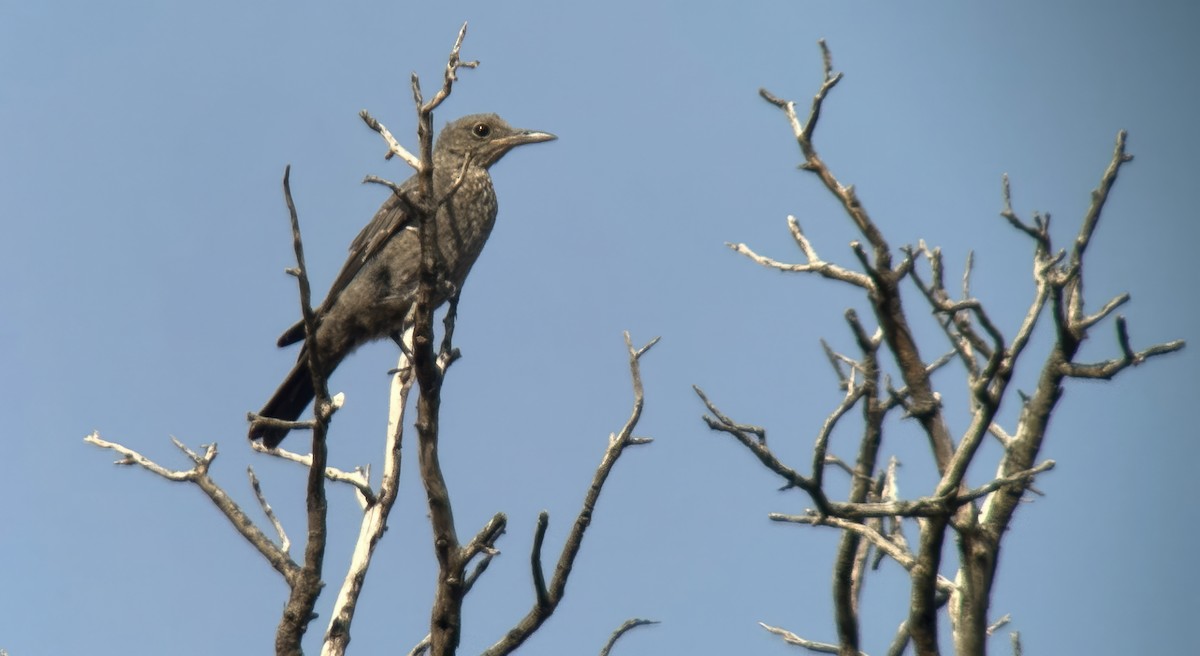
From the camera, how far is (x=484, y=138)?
857 centimetres

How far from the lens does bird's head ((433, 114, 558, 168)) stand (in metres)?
8.47

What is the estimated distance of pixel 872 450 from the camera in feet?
18.2

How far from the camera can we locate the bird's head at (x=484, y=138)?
8.47 metres

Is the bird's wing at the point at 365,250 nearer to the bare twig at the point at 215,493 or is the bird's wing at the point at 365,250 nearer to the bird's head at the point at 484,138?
the bird's head at the point at 484,138

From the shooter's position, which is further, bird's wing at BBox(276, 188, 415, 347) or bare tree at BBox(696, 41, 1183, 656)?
bird's wing at BBox(276, 188, 415, 347)

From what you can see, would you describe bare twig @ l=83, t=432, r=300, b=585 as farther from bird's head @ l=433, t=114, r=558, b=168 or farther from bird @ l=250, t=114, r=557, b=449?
bird's head @ l=433, t=114, r=558, b=168

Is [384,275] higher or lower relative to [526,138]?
lower

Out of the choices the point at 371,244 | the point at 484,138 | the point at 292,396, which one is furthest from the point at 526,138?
the point at 292,396

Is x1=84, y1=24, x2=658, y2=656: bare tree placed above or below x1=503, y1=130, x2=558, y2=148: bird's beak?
below

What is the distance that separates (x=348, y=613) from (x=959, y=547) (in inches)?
96.9

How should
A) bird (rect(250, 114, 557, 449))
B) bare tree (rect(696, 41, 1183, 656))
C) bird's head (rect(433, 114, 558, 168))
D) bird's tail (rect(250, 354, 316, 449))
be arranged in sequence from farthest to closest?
bird's head (rect(433, 114, 558, 168)), bird's tail (rect(250, 354, 316, 449)), bird (rect(250, 114, 557, 449)), bare tree (rect(696, 41, 1183, 656))

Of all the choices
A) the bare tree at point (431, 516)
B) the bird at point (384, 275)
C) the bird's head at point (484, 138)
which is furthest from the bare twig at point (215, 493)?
the bird's head at point (484, 138)

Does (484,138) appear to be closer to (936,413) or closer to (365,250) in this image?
(365,250)

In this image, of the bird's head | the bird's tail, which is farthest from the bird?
the bird's head
